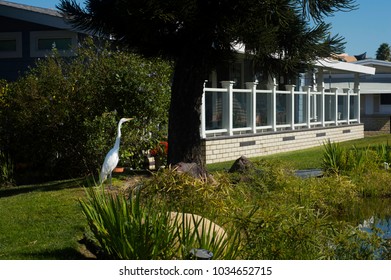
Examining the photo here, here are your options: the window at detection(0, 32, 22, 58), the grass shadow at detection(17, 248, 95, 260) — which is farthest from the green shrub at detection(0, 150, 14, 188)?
the grass shadow at detection(17, 248, 95, 260)

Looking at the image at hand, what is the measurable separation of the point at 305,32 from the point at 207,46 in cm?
174

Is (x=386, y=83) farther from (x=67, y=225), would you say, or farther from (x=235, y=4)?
(x=67, y=225)

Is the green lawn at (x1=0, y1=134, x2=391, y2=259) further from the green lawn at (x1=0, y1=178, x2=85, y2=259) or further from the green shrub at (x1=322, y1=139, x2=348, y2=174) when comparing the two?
the green shrub at (x1=322, y1=139, x2=348, y2=174)

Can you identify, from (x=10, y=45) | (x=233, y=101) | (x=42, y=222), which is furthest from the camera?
(x=233, y=101)

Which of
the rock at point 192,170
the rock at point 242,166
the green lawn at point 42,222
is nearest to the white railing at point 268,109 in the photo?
the rock at point 242,166

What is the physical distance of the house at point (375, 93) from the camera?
108 ft

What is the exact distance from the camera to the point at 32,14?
1664 centimetres

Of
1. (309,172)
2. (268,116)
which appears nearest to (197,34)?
(309,172)

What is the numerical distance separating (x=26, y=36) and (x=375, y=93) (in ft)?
84.8

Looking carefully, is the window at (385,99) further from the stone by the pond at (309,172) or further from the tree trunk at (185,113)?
the tree trunk at (185,113)

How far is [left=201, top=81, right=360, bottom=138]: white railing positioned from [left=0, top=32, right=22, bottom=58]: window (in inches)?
181

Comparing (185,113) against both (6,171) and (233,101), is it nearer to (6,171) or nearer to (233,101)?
(6,171)

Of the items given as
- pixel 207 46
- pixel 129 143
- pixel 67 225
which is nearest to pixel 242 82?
pixel 129 143

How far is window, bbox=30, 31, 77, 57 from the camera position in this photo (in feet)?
53.6
